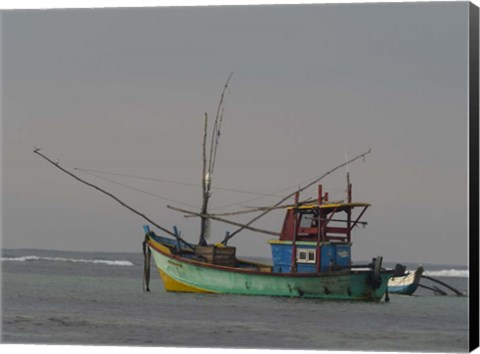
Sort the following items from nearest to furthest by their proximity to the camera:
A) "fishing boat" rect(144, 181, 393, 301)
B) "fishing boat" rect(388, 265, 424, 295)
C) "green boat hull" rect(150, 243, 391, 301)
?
"fishing boat" rect(388, 265, 424, 295), "fishing boat" rect(144, 181, 393, 301), "green boat hull" rect(150, 243, 391, 301)

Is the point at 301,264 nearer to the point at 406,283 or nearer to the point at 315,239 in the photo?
the point at 315,239

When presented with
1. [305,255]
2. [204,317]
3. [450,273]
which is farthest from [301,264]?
[450,273]

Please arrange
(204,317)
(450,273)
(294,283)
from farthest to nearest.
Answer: (294,283)
(204,317)
(450,273)

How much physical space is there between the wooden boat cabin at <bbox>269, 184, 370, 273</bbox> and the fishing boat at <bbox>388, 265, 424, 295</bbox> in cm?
76

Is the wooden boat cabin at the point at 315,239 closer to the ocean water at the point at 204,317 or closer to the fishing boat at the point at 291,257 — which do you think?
the fishing boat at the point at 291,257

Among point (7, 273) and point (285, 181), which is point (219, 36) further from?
point (7, 273)

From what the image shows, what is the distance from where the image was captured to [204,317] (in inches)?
990

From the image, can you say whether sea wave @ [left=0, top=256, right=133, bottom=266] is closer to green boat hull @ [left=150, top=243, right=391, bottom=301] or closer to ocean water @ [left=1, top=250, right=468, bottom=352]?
ocean water @ [left=1, top=250, right=468, bottom=352]

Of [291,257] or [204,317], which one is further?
[291,257]

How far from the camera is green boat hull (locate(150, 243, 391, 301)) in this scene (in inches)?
1038

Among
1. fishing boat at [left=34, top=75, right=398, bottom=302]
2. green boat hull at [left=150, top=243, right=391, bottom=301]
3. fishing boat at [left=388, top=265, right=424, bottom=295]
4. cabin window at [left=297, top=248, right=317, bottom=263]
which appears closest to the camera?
fishing boat at [left=388, top=265, right=424, bottom=295]

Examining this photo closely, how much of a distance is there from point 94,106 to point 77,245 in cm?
213

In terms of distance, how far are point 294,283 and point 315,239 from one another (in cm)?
76

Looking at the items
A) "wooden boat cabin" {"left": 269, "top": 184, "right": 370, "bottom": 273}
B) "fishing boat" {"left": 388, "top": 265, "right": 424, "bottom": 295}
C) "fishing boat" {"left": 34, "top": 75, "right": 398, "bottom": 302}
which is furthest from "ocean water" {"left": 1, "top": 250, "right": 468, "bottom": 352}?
"wooden boat cabin" {"left": 269, "top": 184, "right": 370, "bottom": 273}
